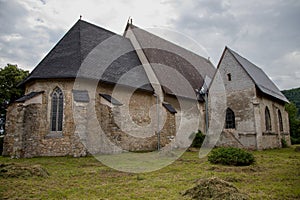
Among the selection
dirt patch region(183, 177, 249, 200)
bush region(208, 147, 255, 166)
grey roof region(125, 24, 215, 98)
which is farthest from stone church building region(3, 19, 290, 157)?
dirt patch region(183, 177, 249, 200)

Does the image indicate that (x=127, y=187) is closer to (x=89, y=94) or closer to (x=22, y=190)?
(x=22, y=190)

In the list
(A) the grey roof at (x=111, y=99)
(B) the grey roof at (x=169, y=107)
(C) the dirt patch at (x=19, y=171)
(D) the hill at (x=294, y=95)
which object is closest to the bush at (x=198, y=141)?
(B) the grey roof at (x=169, y=107)

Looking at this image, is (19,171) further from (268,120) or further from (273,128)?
(273,128)

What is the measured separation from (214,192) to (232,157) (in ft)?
17.1

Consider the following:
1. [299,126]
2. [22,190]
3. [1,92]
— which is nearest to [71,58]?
[1,92]

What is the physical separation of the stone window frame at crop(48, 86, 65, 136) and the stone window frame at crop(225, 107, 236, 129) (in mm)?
13209

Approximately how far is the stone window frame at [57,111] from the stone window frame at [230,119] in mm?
13209

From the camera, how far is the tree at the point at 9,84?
19656 millimetres

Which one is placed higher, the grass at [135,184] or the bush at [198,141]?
the bush at [198,141]

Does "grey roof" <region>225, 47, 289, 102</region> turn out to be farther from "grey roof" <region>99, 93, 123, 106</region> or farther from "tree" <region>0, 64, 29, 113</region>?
"tree" <region>0, 64, 29, 113</region>

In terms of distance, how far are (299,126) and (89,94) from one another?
1158 inches

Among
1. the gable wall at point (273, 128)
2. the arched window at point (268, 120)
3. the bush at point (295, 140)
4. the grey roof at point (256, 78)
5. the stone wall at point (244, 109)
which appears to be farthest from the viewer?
the bush at point (295, 140)

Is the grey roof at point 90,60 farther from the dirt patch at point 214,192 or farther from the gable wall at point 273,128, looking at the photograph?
the dirt patch at point 214,192

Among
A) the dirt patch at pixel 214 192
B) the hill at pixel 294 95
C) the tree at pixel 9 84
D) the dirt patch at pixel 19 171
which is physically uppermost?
the hill at pixel 294 95
